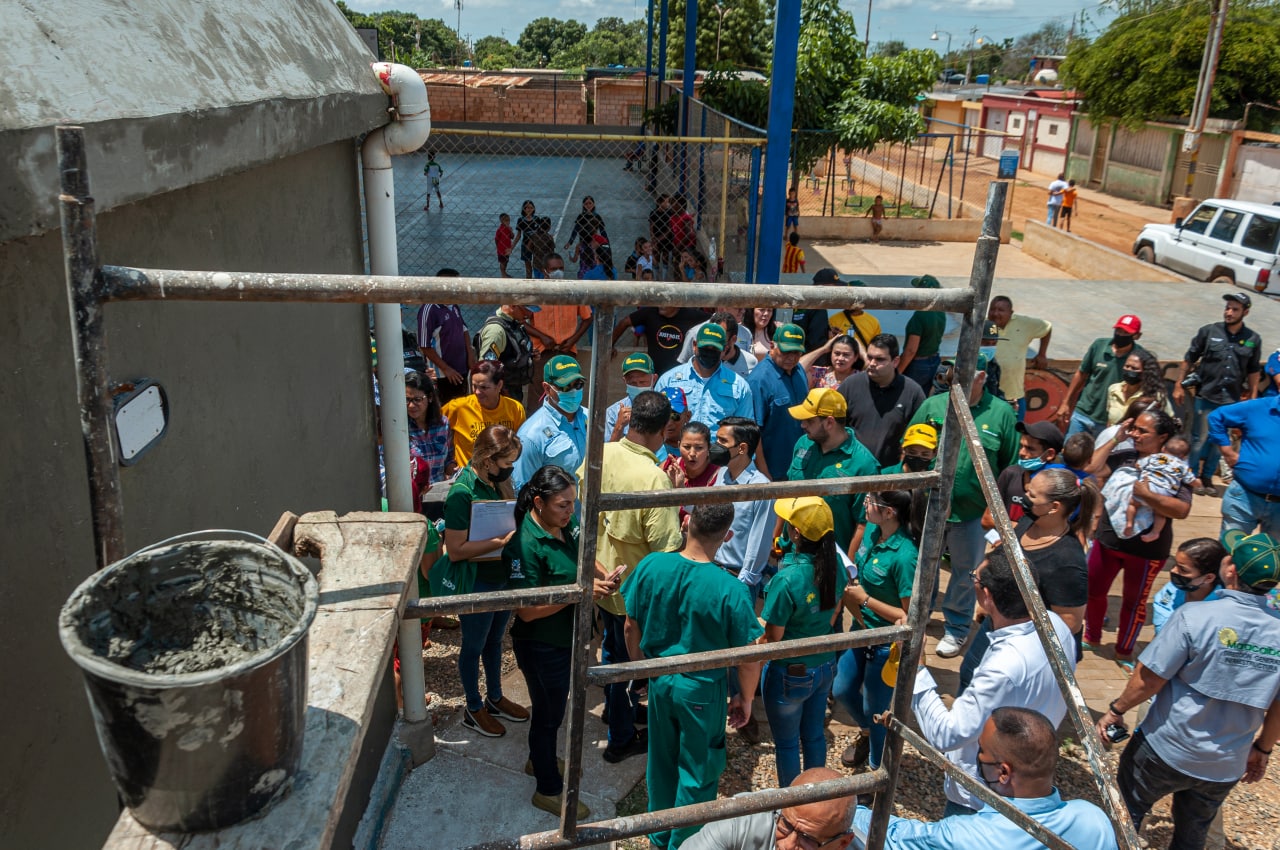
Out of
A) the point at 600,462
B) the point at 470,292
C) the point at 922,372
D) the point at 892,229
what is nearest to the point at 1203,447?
the point at 922,372

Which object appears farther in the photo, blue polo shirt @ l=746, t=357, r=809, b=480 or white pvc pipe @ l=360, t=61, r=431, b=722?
blue polo shirt @ l=746, t=357, r=809, b=480

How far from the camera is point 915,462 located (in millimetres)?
4922

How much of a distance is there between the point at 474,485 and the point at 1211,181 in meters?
30.3

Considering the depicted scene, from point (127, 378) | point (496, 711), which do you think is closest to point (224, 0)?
point (127, 378)

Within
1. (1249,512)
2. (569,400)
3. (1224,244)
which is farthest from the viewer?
(1224,244)

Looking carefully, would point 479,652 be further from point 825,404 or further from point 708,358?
point 708,358

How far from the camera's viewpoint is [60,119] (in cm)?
158

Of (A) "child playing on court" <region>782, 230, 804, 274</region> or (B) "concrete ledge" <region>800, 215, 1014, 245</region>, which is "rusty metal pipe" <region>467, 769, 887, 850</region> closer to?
(A) "child playing on court" <region>782, 230, 804, 274</region>

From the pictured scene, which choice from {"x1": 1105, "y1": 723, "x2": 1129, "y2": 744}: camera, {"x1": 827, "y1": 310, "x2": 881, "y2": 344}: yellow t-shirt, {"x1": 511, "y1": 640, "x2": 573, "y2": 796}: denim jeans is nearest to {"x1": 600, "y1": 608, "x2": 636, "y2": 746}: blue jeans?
{"x1": 511, "y1": 640, "x2": 573, "y2": 796}: denim jeans

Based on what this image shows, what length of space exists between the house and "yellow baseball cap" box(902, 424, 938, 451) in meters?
3.16

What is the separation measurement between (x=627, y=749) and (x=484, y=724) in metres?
0.78

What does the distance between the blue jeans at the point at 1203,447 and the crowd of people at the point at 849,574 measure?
0.83m

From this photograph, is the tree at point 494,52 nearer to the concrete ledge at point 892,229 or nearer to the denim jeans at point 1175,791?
the concrete ledge at point 892,229

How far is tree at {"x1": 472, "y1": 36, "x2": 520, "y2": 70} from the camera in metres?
83.7
